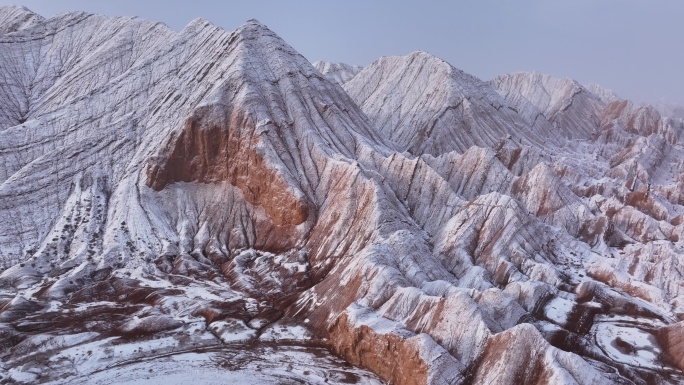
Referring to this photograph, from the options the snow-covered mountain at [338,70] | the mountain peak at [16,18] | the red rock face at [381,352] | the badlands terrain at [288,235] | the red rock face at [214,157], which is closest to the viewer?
the red rock face at [381,352]

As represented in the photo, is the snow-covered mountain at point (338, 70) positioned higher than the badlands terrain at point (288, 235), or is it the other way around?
the snow-covered mountain at point (338, 70)

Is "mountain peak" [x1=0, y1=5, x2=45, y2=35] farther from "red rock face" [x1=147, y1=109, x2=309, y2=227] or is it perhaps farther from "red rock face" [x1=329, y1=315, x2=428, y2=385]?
"red rock face" [x1=329, y1=315, x2=428, y2=385]

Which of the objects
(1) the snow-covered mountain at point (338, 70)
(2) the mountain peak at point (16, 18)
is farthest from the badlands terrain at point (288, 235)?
(1) the snow-covered mountain at point (338, 70)

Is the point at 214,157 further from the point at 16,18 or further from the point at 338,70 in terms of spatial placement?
the point at 338,70

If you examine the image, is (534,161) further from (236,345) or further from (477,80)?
(236,345)

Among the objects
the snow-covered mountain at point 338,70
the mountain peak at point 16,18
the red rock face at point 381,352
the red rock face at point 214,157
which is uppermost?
the snow-covered mountain at point 338,70

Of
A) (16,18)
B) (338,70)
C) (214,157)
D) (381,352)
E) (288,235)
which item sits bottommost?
(381,352)

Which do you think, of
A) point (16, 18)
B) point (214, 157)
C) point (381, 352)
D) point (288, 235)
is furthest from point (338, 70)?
point (381, 352)

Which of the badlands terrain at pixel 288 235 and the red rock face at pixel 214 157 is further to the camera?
the red rock face at pixel 214 157

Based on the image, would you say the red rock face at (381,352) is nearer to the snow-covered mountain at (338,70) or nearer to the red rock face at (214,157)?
the red rock face at (214,157)
